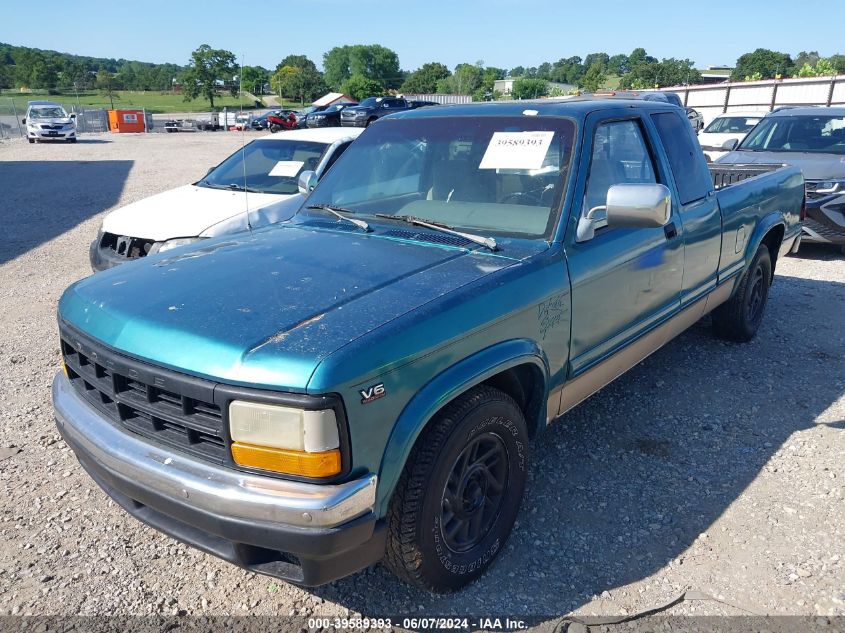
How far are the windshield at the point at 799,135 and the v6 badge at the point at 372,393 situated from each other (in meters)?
8.98

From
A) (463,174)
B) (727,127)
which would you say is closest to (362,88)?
(727,127)

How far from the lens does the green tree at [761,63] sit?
90.3m

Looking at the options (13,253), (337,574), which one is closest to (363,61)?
(13,253)

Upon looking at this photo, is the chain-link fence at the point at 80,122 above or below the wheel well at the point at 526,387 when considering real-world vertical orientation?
above

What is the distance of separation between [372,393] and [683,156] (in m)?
3.07

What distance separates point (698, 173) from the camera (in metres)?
4.33

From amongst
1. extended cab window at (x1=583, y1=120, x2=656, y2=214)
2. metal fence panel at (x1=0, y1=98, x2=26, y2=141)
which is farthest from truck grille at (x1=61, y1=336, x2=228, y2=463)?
metal fence panel at (x1=0, y1=98, x2=26, y2=141)

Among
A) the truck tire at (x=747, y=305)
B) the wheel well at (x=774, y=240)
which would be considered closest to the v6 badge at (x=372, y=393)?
the truck tire at (x=747, y=305)

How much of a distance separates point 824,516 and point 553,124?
237cm

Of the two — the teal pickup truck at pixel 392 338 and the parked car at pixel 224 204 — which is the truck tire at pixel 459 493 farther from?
the parked car at pixel 224 204

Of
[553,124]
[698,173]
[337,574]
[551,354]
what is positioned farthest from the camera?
[698,173]

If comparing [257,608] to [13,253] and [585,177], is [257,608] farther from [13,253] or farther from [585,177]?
[13,253]

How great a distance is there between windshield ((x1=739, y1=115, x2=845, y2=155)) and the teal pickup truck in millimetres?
6305

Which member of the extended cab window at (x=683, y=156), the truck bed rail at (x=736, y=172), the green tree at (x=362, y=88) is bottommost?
the truck bed rail at (x=736, y=172)
